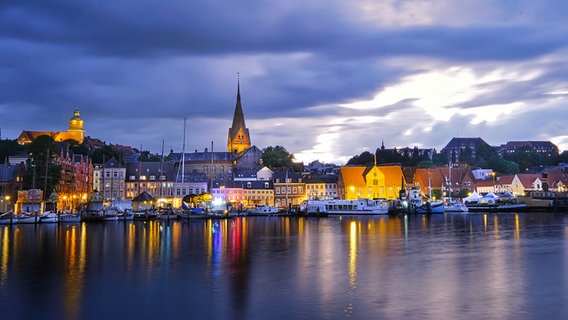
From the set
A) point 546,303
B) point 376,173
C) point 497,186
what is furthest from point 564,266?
point 497,186

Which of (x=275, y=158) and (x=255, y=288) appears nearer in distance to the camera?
(x=255, y=288)

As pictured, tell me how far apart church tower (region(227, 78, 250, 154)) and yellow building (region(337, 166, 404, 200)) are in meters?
63.4

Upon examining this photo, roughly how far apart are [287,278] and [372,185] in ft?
313

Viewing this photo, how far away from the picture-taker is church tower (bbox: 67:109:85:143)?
18688cm

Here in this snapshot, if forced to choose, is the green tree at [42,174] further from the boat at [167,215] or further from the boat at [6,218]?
the boat at [167,215]

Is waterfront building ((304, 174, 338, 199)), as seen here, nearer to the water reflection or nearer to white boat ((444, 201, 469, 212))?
white boat ((444, 201, 469, 212))

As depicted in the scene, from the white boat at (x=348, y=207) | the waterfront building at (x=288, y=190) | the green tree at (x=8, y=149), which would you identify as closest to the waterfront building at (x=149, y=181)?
the waterfront building at (x=288, y=190)

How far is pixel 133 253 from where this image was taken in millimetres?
39531

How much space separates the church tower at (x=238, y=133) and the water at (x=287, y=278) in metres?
133

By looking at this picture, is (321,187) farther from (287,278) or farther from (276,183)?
(287,278)

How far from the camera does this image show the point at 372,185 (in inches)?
4823

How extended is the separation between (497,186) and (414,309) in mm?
116153

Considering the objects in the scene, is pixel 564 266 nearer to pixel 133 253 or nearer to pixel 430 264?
pixel 430 264

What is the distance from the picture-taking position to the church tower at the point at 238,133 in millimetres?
181500
